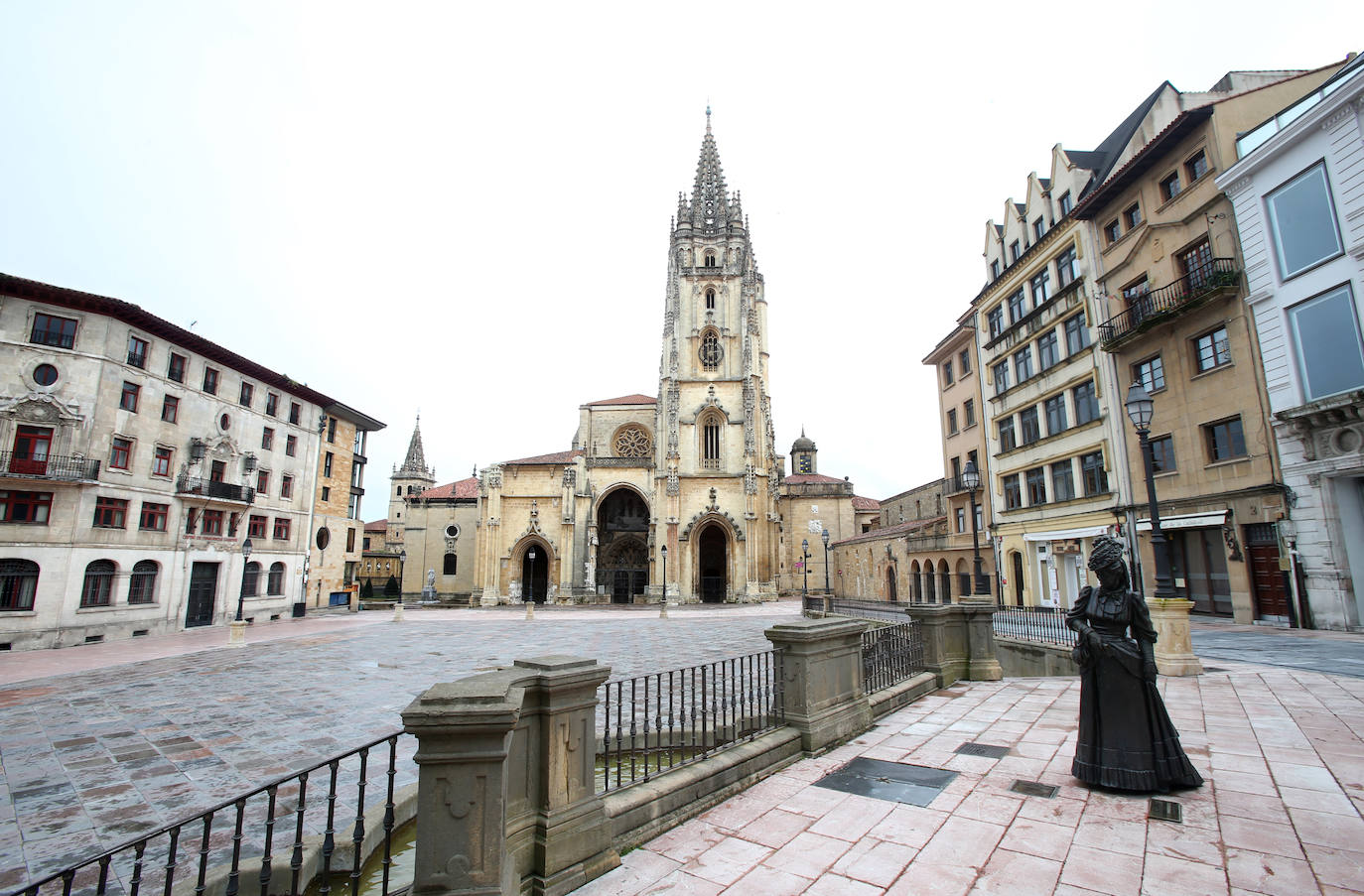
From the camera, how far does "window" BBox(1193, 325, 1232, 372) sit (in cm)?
1634

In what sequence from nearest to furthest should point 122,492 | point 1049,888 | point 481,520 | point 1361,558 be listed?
point 1049,888 → point 1361,558 → point 122,492 → point 481,520

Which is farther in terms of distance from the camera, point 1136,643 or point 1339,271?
point 1339,271

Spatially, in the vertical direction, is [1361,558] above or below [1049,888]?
above

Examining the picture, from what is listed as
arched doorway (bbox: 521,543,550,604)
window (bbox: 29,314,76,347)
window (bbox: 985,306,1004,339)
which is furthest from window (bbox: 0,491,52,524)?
window (bbox: 985,306,1004,339)

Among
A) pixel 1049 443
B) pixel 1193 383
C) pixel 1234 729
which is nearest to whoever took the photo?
pixel 1234 729

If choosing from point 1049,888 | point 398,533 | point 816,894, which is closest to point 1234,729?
point 1049,888

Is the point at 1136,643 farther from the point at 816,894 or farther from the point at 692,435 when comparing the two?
the point at 692,435

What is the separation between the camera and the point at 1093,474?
20938 millimetres

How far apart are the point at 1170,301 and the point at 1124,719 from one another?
17.7 meters

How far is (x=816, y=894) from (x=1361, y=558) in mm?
17447

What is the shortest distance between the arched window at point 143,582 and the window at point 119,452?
11.8ft

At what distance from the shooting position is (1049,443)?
75.8 feet

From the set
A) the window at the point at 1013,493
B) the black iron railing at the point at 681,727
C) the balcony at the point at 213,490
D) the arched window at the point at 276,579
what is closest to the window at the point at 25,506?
the balcony at the point at 213,490

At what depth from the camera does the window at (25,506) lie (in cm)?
1928
